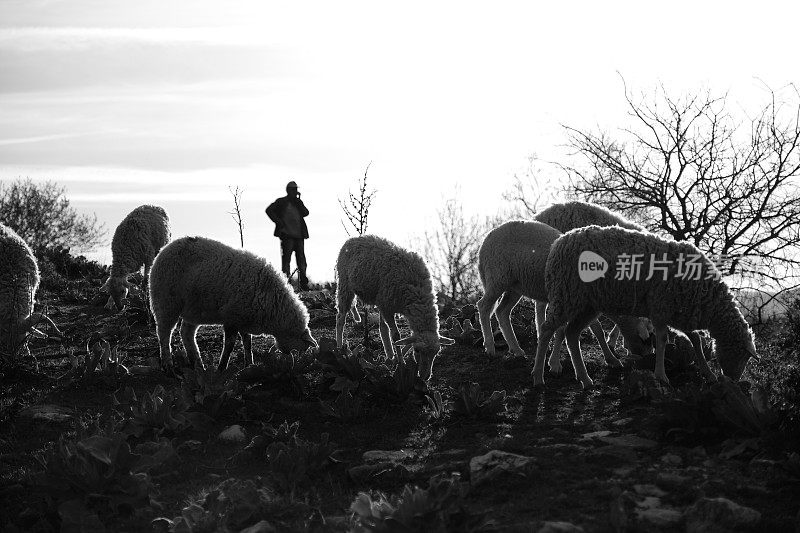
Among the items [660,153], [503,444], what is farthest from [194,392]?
[660,153]

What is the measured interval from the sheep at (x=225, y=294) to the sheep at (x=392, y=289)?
29.3 inches

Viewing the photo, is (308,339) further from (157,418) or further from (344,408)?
(157,418)

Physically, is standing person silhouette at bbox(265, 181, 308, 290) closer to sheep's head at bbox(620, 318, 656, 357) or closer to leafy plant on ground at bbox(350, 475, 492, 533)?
sheep's head at bbox(620, 318, 656, 357)

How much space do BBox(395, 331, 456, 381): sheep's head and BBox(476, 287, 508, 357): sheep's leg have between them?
1.45m

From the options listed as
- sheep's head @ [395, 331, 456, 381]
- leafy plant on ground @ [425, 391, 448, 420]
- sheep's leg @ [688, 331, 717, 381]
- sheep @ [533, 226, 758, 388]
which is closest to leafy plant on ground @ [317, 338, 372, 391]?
sheep's head @ [395, 331, 456, 381]

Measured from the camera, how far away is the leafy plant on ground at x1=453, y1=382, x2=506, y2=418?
291 inches

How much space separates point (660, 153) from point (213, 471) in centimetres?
832

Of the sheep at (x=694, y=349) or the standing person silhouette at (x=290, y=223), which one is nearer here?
the sheep at (x=694, y=349)

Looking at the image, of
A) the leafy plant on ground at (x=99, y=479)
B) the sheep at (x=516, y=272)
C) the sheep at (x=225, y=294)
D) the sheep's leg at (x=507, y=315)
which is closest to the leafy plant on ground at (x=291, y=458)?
the leafy plant on ground at (x=99, y=479)

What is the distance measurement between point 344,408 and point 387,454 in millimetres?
1094

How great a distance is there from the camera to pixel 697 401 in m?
6.38

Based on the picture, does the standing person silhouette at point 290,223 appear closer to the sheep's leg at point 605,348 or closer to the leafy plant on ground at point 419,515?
the sheep's leg at point 605,348

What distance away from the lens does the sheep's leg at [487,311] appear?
9.88 metres

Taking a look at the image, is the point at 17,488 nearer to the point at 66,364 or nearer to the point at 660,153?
the point at 66,364
